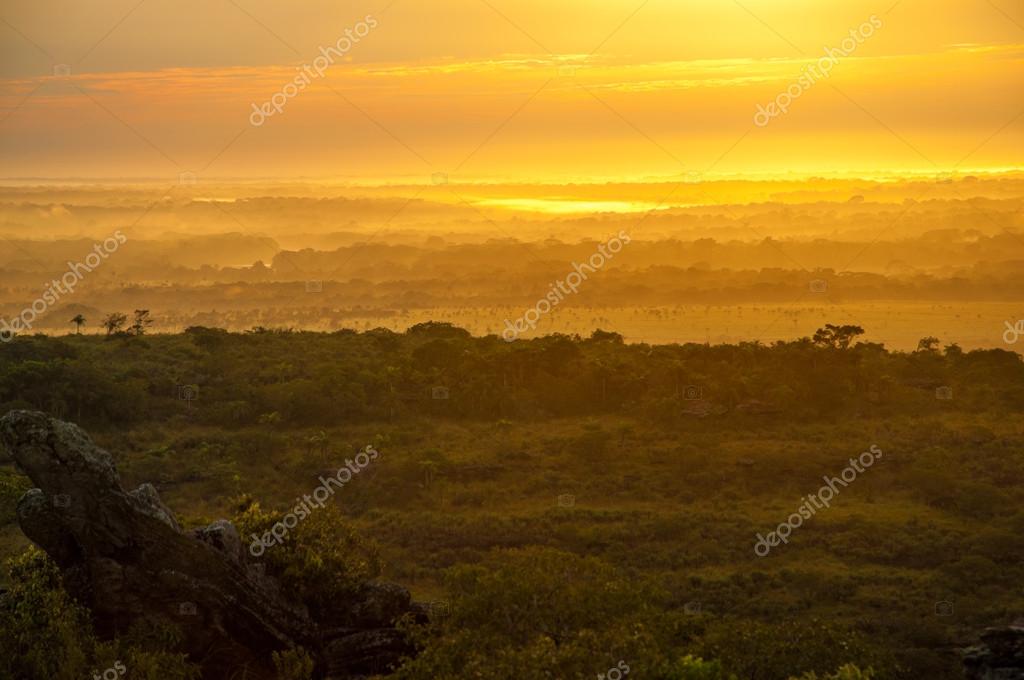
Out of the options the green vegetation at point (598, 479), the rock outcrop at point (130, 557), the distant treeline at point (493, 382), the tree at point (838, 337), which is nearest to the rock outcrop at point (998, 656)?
the green vegetation at point (598, 479)

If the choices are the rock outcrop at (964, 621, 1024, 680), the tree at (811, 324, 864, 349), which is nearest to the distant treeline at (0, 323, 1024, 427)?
the tree at (811, 324, 864, 349)

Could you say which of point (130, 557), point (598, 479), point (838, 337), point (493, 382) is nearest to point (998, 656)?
point (130, 557)

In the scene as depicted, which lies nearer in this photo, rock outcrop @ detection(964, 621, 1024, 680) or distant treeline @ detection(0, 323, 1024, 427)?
rock outcrop @ detection(964, 621, 1024, 680)

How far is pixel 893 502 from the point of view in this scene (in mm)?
69125

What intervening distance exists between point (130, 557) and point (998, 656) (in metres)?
26.1

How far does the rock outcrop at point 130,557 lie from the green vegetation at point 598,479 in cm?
154

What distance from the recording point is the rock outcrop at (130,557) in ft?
116

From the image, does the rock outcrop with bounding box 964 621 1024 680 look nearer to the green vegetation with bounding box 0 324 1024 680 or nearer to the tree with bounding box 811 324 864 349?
the green vegetation with bounding box 0 324 1024 680

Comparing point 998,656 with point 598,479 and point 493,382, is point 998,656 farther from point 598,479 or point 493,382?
point 493,382

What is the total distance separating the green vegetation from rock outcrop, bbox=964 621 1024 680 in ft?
8.81

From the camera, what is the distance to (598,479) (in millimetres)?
73375

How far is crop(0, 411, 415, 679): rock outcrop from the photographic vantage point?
35.5 m

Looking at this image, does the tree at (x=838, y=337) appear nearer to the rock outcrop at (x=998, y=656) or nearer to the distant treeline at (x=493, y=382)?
the distant treeline at (x=493, y=382)

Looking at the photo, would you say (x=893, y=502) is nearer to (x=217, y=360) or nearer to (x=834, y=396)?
(x=834, y=396)
